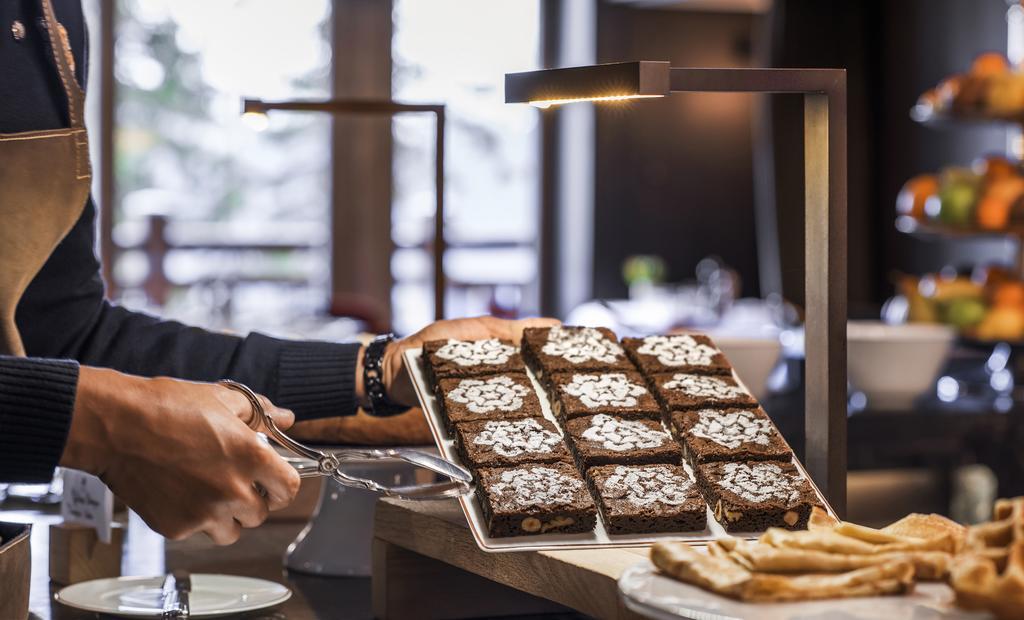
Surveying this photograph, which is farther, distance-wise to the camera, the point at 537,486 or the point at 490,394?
the point at 490,394

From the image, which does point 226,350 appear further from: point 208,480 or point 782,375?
point 782,375

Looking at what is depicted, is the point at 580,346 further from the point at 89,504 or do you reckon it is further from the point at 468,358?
the point at 89,504

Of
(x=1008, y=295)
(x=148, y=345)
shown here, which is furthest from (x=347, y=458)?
(x=1008, y=295)

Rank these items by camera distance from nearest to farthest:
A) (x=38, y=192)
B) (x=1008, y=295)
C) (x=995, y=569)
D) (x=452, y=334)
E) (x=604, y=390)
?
(x=995, y=569)
(x=604, y=390)
(x=452, y=334)
(x=38, y=192)
(x=1008, y=295)

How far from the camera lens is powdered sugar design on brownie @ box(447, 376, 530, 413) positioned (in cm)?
105

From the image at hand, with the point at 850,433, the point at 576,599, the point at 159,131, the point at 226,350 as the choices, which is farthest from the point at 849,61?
the point at 576,599

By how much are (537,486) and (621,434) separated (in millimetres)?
102

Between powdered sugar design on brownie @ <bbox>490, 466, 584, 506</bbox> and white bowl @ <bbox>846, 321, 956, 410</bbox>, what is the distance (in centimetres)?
150

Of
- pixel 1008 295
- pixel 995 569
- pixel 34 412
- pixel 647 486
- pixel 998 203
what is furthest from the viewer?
pixel 998 203

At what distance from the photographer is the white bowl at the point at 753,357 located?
Answer: 81.0 inches

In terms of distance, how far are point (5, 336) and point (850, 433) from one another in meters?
1.75

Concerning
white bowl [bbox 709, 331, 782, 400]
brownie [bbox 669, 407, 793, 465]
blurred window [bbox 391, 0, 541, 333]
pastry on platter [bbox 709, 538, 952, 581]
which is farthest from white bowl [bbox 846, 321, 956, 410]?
blurred window [bbox 391, 0, 541, 333]

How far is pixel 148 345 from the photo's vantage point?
1444 mm

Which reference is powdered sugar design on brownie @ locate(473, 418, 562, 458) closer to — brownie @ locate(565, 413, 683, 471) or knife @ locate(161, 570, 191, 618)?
brownie @ locate(565, 413, 683, 471)
